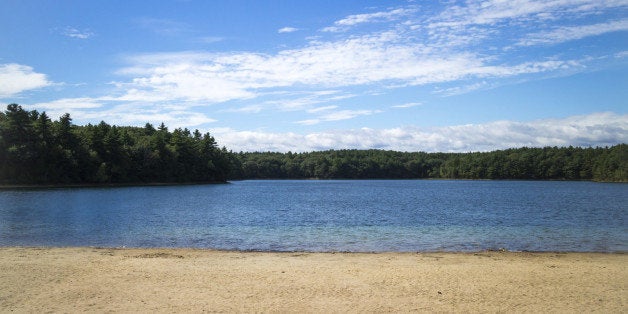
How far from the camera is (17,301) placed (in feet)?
34.3

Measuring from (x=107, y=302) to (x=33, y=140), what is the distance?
87.6 metres

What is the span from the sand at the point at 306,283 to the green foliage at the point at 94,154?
75402 millimetres

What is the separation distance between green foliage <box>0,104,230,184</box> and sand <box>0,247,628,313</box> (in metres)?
75.4

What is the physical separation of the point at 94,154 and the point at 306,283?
304 feet

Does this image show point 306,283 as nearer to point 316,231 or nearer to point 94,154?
point 316,231

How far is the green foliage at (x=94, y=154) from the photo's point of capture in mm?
81000

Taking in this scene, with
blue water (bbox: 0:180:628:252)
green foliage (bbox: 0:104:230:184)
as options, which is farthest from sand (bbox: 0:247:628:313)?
green foliage (bbox: 0:104:230:184)

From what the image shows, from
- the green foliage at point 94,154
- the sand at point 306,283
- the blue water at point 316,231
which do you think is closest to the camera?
the sand at point 306,283

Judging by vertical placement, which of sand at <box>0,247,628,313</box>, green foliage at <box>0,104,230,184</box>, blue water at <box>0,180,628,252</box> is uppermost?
green foliage at <box>0,104,230,184</box>

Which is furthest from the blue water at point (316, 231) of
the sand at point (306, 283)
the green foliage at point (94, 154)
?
the green foliage at point (94, 154)

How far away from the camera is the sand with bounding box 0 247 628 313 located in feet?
34.3

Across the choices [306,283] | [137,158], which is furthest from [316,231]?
[137,158]

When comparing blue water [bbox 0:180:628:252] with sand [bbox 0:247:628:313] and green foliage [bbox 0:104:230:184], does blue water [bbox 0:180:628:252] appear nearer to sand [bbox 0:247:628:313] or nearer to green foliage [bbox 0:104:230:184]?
sand [bbox 0:247:628:313]

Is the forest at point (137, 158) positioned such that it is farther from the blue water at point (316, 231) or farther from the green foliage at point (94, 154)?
the blue water at point (316, 231)
